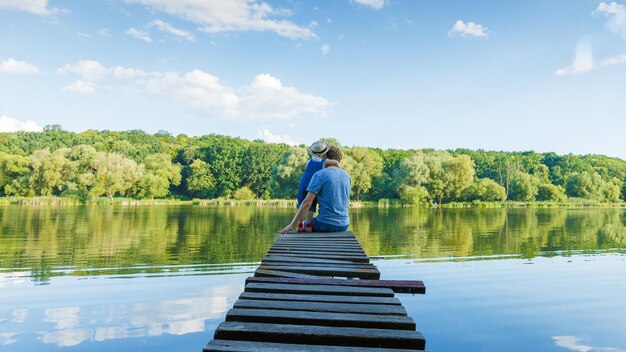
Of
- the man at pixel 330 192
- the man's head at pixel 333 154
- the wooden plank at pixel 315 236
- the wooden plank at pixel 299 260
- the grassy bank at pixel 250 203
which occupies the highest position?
the man's head at pixel 333 154

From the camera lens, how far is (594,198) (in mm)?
74250

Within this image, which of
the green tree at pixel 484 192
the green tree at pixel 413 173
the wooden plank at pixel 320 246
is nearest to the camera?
the wooden plank at pixel 320 246

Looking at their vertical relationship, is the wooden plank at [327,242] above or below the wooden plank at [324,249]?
above

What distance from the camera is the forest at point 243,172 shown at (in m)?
56.1

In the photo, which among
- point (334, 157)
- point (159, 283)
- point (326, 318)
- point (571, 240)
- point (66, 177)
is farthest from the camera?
point (66, 177)

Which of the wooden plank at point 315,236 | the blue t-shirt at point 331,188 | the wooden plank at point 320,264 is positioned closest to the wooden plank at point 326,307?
the wooden plank at point 320,264

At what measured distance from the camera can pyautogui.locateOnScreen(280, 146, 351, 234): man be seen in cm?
623

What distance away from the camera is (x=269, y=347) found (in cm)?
224

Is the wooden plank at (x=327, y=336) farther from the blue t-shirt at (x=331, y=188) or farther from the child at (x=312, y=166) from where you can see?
the child at (x=312, y=166)

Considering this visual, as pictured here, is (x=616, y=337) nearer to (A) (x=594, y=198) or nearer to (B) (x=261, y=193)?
(B) (x=261, y=193)

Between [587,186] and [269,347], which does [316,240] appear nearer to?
[269,347]

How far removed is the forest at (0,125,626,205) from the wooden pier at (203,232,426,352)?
166 ft

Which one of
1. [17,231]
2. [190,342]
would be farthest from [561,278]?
[17,231]

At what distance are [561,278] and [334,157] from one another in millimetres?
5744
